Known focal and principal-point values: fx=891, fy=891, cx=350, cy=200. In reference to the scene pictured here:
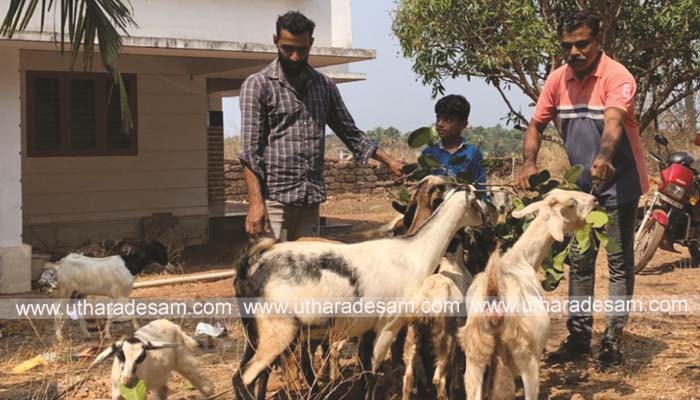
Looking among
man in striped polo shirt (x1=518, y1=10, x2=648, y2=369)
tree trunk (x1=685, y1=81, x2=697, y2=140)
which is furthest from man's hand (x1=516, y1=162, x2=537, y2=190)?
tree trunk (x1=685, y1=81, x2=697, y2=140)

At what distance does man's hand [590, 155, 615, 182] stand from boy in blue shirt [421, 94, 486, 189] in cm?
73

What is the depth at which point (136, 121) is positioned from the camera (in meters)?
12.5

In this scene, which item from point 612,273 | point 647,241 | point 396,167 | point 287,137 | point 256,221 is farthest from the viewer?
point 647,241

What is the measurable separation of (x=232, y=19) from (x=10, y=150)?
121 inches

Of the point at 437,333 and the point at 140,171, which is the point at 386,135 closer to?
the point at 140,171

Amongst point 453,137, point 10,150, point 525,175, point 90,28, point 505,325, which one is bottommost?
point 505,325

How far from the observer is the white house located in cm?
945

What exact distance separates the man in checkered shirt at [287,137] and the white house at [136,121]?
4822mm

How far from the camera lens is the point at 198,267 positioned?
1116 cm

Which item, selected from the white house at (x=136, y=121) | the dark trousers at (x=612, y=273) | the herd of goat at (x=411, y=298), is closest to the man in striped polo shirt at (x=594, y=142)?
the dark trousers at (x=612, y=273)

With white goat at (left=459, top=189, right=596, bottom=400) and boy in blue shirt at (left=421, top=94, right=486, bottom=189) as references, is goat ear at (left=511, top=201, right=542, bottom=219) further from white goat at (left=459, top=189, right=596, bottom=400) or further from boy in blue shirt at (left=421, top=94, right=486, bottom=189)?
boy in blue shirt at (left=421, top=94, right=486, bottom=189)

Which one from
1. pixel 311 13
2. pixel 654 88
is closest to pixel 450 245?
pixel 311 13

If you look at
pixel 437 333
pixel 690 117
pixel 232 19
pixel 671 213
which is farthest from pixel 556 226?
pixel 690 117

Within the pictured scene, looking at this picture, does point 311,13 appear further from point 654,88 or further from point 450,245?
point 450,245
